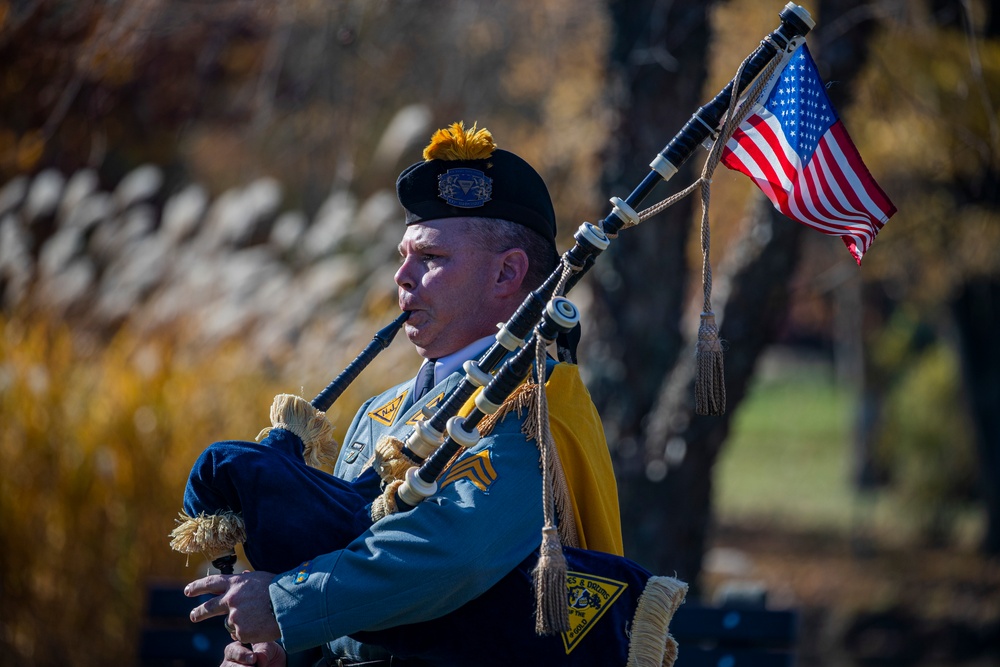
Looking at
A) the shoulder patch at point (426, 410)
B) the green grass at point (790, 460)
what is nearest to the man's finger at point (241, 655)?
the shoulder patch at point (426, 410)

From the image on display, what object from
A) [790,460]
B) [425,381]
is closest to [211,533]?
[425,381]

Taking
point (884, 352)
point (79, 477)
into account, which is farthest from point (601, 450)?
point (884, 352)

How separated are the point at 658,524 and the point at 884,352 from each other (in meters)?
7.91

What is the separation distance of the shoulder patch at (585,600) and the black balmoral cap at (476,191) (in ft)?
2.85

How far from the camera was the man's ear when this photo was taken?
2.69 m

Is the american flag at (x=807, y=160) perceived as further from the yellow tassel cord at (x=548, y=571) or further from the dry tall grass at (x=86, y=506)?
the dry tall grass at (x=86, y=506)

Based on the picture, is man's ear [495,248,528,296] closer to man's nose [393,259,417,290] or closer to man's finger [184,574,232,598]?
man's nose [393,259,417,290]

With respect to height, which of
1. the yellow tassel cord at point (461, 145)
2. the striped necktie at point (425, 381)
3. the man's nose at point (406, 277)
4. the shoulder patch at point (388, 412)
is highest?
the yellow tassel cord at point (461, 145)

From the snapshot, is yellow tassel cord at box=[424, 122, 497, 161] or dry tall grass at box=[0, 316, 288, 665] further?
dry tall grass at box=[0, 316, 288, 665]

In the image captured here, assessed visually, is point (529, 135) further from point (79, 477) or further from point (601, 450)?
point (601, 450)

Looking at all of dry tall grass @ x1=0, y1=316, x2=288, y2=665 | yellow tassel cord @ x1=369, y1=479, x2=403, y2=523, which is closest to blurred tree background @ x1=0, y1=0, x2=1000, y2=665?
dry tall grass @ x1=0, y1=316, x2=288, y2=665

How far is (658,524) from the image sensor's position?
5145 millimetres

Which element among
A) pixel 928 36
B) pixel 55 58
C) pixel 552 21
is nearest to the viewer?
pixel 55 58

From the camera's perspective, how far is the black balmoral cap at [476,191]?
2.68 m
